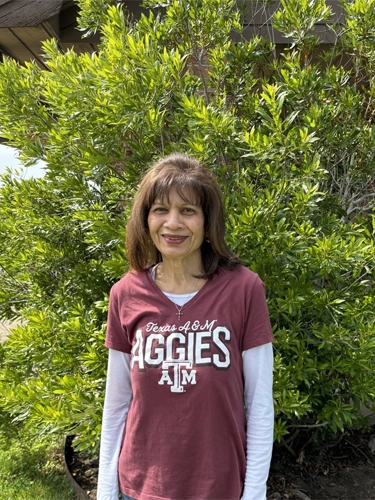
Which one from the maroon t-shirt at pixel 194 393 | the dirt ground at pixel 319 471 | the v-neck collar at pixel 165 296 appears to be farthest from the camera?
the dirt ground at pixel 319 471

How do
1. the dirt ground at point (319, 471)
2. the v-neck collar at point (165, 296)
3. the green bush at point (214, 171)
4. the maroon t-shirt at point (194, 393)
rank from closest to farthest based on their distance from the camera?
the maroon t-shirt at point (194, 393) < the v-neck collar at point (165, 296) < the green bush at point (214, 171) < the dirt ground at point (319, 471)

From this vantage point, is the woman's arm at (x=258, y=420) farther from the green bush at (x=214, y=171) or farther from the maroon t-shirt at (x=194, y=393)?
the green bush at (x=214, y=171)

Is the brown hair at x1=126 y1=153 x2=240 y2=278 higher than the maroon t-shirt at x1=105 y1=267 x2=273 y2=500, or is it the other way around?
the brown hair at x1=126 y1=153 x2=240 y2=278

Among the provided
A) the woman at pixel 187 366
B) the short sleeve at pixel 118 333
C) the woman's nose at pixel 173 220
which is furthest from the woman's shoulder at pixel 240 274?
the short sleeve at pixel 118 333

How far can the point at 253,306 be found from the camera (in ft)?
5.74

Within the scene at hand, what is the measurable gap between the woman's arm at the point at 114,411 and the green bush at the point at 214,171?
2.81ft

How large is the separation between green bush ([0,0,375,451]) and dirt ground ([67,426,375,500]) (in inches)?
17.3

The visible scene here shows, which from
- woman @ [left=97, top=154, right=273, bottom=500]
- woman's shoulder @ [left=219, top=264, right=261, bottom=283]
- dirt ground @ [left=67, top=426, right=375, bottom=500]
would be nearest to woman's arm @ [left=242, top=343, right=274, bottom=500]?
woman @ [left=97, top=154, right=273, bottom=500]

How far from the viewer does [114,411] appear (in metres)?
1.91

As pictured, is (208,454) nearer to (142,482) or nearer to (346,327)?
(142,482)

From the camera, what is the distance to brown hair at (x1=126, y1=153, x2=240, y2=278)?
1814mm

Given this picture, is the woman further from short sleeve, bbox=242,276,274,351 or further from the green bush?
the green bush

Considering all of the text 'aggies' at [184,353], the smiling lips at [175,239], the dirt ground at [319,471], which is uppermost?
the smiling lips at [175,239]

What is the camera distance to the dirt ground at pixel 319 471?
3.64m
